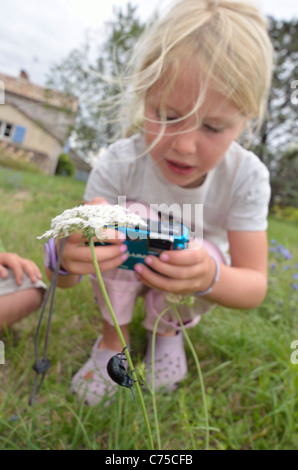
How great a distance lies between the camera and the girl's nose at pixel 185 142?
0.80 meters

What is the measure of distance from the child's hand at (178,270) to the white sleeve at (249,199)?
0.28 metres

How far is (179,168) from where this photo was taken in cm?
92

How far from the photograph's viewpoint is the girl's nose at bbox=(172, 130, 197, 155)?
80cm

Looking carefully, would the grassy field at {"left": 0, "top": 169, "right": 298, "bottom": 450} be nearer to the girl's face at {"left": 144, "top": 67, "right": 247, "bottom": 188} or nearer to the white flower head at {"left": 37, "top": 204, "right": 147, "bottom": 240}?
the white flower head at {"left": 37, "top": 204, "right": 147, "bottom": 240}

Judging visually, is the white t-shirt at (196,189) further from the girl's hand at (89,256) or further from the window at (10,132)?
the window at (10,132)

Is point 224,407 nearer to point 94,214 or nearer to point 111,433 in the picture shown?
point 111,433

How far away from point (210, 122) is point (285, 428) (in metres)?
0.68

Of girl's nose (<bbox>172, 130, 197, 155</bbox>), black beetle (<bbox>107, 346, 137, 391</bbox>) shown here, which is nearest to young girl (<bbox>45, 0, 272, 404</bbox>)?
girl's nose (<bbox>172, 130, 197, 155</bbox>)

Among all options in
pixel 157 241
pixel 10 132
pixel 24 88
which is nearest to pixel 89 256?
pixel 157 241

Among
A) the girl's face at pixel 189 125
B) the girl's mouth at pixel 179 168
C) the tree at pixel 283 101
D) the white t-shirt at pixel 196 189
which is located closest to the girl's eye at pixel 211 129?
the girl's face at pixel 189 125

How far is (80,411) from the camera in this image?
2.22 ft

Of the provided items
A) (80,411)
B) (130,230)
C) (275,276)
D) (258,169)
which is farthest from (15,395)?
(275,276)

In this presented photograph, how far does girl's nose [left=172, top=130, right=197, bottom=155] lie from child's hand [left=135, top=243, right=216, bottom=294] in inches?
8.4

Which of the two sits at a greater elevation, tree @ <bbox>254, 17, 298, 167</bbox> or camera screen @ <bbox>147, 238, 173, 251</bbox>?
tree @ <bbox>254, 17, 298, 167</bbox>
